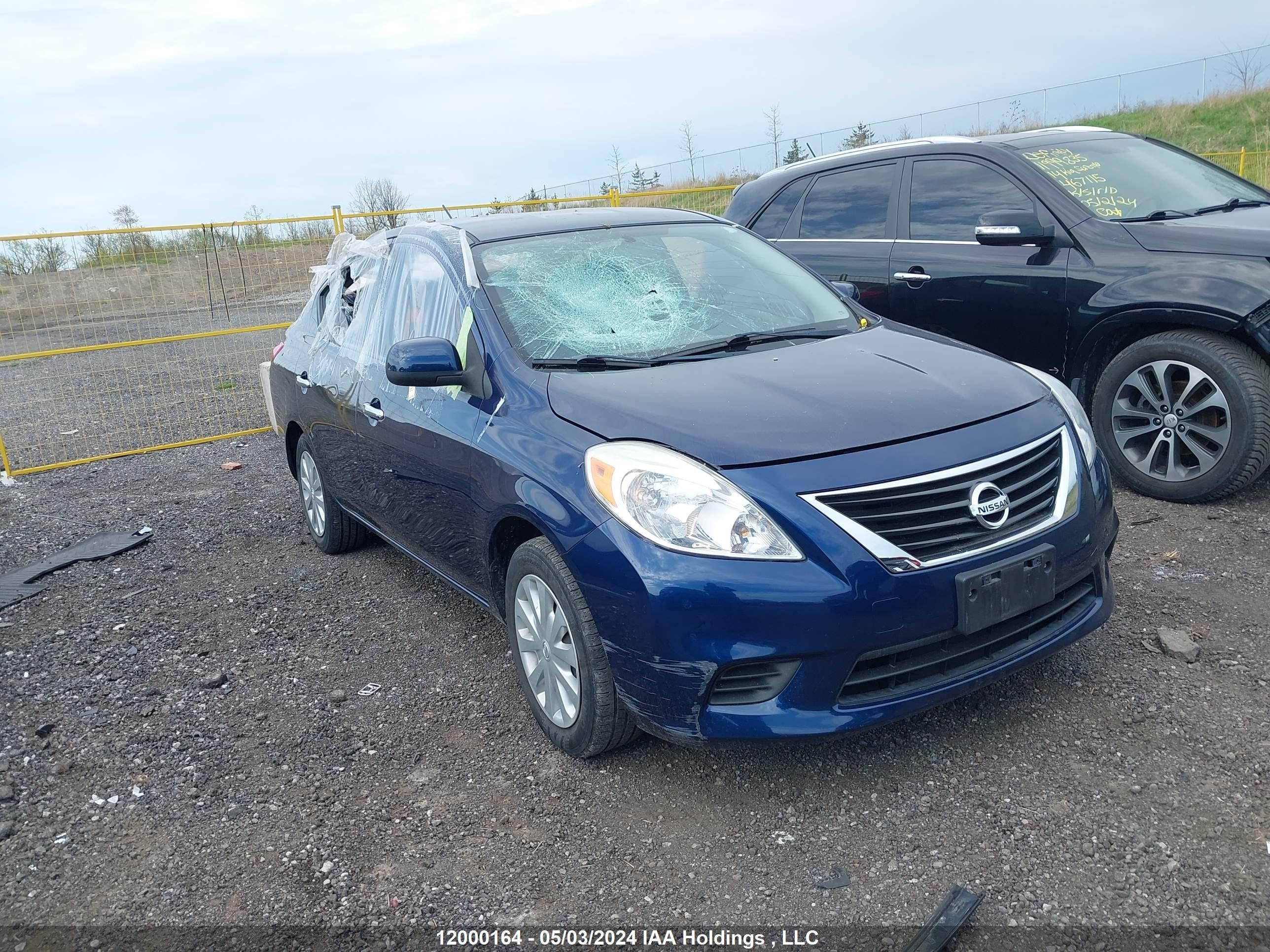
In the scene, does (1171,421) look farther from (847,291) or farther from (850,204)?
(850,204)

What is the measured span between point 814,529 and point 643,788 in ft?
3.41

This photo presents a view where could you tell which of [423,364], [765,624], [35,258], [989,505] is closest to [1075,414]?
[989,505]

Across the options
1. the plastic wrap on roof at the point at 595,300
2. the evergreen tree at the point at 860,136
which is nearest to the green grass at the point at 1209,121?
the evergreen tree at the point at 860,136

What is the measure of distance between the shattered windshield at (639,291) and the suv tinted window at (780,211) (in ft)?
7.77

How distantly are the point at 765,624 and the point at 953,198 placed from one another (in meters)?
4.04

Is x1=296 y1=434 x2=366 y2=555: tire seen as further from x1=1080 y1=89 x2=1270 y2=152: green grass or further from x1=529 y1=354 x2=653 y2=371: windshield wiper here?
x1=1080 y1=89 x2=1270 y2=152: green grass

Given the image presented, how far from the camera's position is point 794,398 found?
9.71ft

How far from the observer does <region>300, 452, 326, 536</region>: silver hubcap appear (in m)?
5.34

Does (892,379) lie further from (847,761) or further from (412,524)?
(412,524)

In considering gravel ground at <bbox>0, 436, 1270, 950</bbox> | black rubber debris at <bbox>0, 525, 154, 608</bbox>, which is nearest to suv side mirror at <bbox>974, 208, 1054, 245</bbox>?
gravel ground at <bbox>0, 436, 1270, 950</bbox>

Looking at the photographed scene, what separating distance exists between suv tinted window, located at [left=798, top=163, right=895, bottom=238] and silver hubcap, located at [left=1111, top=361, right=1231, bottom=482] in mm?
1848

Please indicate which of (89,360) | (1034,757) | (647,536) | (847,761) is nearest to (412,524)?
(647,536)

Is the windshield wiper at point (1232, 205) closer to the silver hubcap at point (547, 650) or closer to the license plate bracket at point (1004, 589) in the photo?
the license plate bracket at point (1004, 589)

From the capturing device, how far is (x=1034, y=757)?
296 centimetres
